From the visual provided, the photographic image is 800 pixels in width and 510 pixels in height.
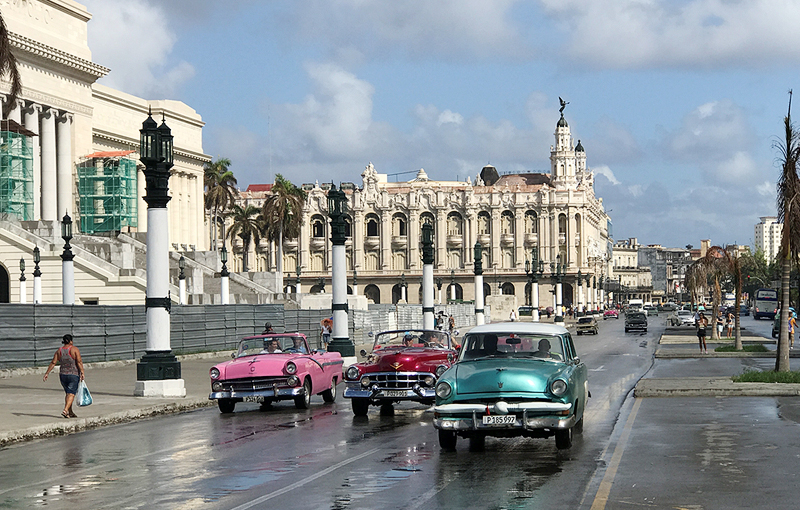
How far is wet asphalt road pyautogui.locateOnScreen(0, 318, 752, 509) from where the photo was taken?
11109 mm

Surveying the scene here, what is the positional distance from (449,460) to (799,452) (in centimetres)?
432

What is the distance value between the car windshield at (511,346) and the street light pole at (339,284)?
20.0 metres

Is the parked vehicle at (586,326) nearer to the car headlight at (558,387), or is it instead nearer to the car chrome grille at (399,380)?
the car chrome grille at (399,380)

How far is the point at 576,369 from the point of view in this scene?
15.4 metres

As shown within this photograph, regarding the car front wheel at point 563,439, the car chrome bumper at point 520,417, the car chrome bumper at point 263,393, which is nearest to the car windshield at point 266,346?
the car chrome bumper at point 263,393

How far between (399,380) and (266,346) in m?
3.75

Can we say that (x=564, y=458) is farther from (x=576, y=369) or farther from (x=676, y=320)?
(x=676, y=320)

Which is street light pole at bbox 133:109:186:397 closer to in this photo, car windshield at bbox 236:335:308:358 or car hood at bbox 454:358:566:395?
car windshield at bbox 236:335:308:358

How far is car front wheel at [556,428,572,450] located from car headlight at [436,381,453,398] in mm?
1440

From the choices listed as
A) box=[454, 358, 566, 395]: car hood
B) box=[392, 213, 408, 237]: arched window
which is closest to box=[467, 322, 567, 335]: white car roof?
box=[454, 358, 566, 395]: car hood

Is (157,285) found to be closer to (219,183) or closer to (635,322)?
(635,322)

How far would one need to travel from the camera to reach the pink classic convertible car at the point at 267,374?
21312 millimetres

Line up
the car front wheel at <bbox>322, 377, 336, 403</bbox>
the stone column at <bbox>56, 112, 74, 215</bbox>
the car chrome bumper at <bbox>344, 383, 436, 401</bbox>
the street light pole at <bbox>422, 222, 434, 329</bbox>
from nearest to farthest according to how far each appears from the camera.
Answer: the car chrome bumper at <bbox>344, 383, 436, 401</bbox> → the car front wheel at <bbox>322, 377, 336, 403</bbox> → the street light pole at <bbox>422, 222, 434, 329</bbox> → the stone column at <bbox>56, 112, 74, 215</bbox>

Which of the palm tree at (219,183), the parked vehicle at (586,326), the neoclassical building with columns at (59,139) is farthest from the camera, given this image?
the palm tree at (219,183)
